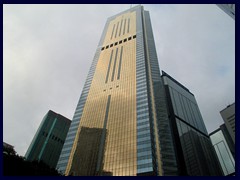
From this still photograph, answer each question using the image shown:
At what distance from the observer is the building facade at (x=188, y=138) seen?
118m

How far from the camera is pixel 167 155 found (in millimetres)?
91938

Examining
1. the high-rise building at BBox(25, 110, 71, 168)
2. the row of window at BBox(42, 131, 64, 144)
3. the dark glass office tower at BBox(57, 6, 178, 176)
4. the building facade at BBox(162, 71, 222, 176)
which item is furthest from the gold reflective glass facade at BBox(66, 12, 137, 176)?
the row of window at BBox(42, 131, 64, 144)

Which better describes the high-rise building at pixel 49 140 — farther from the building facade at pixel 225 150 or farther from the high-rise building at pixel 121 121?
the building facade at pixel 225 150

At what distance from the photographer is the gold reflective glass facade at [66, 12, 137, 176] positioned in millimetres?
72625

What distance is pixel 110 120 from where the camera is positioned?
283 ft

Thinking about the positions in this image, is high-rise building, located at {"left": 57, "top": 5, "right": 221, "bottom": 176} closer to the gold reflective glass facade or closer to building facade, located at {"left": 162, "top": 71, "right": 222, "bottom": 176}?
the gold reflective glass facade

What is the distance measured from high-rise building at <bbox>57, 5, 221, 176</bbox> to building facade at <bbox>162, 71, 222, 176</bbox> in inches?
874

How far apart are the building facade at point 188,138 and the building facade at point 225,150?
38.6ft

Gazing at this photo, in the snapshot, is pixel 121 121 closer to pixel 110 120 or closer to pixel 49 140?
pixel 110 120

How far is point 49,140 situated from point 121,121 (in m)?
70.2

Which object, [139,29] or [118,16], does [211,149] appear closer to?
[139,29]

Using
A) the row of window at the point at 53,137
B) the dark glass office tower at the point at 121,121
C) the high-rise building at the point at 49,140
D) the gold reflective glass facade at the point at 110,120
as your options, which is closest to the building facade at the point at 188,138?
the dark glass office tower at the point at 121,121

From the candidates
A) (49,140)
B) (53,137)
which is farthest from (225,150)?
(49,140)
